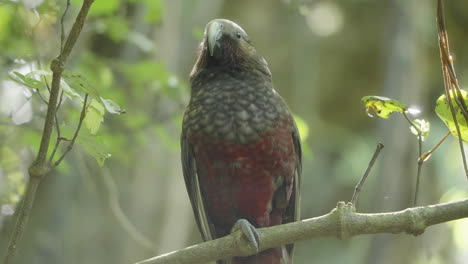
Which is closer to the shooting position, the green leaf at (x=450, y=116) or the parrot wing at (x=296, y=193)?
the green leaf at (x=450, y=116)

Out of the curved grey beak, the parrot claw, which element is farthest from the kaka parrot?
the parrot claw

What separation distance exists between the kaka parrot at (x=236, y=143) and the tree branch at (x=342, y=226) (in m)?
0.71

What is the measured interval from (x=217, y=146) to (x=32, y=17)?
114cm

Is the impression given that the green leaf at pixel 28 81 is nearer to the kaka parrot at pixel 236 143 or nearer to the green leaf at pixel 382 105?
the green leaf at pixel 382 105

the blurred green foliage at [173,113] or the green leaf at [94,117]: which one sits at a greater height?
the blurred green foliage at [173,113]

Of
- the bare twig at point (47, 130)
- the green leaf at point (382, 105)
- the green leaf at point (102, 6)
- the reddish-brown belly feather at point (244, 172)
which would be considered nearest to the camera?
the bare twig at point (47, 130)

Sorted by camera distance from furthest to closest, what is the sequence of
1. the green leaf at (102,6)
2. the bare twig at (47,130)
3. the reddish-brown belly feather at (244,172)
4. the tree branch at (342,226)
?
the green leaf at (102,6)
the reddish-brown belly feather at (244,172)
the tree branch at (342,226)
the bare twig at (47,130)

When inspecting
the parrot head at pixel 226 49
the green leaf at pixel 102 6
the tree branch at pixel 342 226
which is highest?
the green leaf at pixel 102 6

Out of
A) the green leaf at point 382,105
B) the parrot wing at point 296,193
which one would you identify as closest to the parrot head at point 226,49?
the parrot wing at point 296,193

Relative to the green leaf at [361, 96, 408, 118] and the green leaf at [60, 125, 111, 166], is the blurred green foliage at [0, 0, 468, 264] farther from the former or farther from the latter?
the green leaf at [361, 96, 408, 118]

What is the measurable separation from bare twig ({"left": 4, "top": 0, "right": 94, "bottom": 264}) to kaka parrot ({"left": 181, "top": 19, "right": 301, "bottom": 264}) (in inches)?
42.2

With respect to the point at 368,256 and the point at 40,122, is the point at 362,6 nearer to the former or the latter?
the point at 368,256

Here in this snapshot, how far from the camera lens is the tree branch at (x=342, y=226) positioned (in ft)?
5.37

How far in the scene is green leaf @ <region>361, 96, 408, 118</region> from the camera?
175 centimetres
